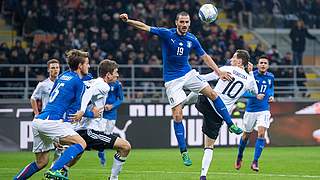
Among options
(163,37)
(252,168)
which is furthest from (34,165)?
(252,168)

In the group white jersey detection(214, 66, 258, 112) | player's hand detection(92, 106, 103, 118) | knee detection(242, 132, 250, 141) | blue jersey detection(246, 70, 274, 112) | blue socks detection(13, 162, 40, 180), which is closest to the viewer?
blue socks detection(13, 162, 40, 180)

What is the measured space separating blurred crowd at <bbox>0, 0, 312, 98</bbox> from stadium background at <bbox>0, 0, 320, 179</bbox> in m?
0.03

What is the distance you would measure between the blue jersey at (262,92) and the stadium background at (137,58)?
22.2 feet

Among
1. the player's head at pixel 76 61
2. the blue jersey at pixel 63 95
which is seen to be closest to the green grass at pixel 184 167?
the blue jersey at pixel 63 95

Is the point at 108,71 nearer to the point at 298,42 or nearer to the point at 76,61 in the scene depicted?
the point at 76,61

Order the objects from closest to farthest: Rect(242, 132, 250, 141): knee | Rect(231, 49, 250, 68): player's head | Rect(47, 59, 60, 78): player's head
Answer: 1. Rect(231, 49, 250, 68): player's head
2. Rect(47, 59, 60, 78): player's head
3. Rect(242, 132, 250, 141): knee

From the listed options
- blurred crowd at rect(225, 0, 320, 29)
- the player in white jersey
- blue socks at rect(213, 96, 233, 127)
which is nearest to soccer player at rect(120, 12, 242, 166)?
blue socks at rect(213, 96, 233, 127)

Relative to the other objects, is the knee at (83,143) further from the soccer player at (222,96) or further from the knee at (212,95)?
the knee at (212,95)

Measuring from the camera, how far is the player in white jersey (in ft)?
43.6

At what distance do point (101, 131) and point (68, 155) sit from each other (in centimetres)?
143

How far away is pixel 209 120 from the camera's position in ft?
49.6

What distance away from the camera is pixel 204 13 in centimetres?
A: 1527

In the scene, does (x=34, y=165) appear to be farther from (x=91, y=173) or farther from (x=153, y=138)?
(x=153, y=138)

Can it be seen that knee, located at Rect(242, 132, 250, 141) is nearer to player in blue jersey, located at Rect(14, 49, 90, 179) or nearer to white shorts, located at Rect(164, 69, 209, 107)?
white shorts, located at Rect(164, 69, 209, 107)
